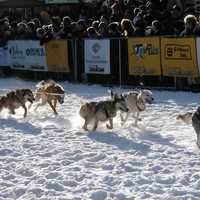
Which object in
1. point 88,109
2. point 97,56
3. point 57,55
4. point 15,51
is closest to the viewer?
point 88,109

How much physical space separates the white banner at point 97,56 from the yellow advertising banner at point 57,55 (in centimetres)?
91

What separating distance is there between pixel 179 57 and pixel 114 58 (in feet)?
7.34

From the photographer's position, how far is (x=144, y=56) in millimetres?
16109

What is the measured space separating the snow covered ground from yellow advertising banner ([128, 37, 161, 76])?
122 inches

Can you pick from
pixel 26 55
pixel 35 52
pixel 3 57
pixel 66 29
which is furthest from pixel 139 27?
pixel 3 57

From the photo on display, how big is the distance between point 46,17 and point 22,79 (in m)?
3.01

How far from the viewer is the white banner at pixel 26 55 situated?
760 inches

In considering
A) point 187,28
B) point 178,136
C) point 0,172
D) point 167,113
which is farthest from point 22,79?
point 0,172

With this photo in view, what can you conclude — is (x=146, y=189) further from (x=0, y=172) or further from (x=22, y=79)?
(x=22, y=79)

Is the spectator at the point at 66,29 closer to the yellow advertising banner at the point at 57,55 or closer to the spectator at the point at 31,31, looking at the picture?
the yellow advertising banner at the point at 57,55

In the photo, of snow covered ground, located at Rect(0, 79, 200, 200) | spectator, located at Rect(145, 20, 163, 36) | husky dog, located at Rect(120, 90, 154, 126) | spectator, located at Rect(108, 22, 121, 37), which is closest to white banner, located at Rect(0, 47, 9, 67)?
spectator, located at Rect(108, 22, 121, 37)

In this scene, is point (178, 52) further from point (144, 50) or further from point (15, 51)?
point (15, 51)

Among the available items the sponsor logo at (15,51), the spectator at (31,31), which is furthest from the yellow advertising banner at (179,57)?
the sponsor logo at (15,51)

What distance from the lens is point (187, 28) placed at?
14.8m
